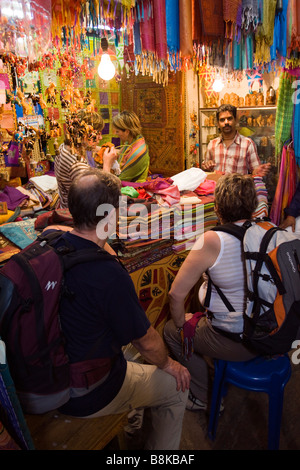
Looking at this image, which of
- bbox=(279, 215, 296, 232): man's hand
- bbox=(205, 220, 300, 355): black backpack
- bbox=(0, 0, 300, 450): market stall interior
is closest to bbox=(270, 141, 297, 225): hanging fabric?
bbox=(0, 0, 300, 450): market stall interior

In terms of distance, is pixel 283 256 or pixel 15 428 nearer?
pixel 15 428

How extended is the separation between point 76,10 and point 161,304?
2060 millimetres

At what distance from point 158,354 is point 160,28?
202 centimetres

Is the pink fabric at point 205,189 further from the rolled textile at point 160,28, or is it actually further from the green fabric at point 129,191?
the rolled textile at point 160,28

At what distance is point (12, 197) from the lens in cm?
348

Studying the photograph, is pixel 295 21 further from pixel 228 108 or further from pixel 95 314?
pixel 95 314

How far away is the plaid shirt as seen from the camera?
13.7 feet

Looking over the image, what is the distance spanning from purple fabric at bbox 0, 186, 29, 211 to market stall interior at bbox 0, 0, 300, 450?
0.04 feet

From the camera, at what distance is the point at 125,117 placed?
3695mm

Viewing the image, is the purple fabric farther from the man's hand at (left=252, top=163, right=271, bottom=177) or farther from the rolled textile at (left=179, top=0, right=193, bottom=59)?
the man's hand at (left=252, top=163, right=271, bottom=177)

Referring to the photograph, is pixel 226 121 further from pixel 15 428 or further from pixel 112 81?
pixel 15 428

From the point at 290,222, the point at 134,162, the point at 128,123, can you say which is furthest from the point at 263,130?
the point at 134,162

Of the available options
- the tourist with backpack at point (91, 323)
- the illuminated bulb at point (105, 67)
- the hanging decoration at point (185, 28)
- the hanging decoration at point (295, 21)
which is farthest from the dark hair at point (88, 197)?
the illuminated bulb at point (105, 67)
